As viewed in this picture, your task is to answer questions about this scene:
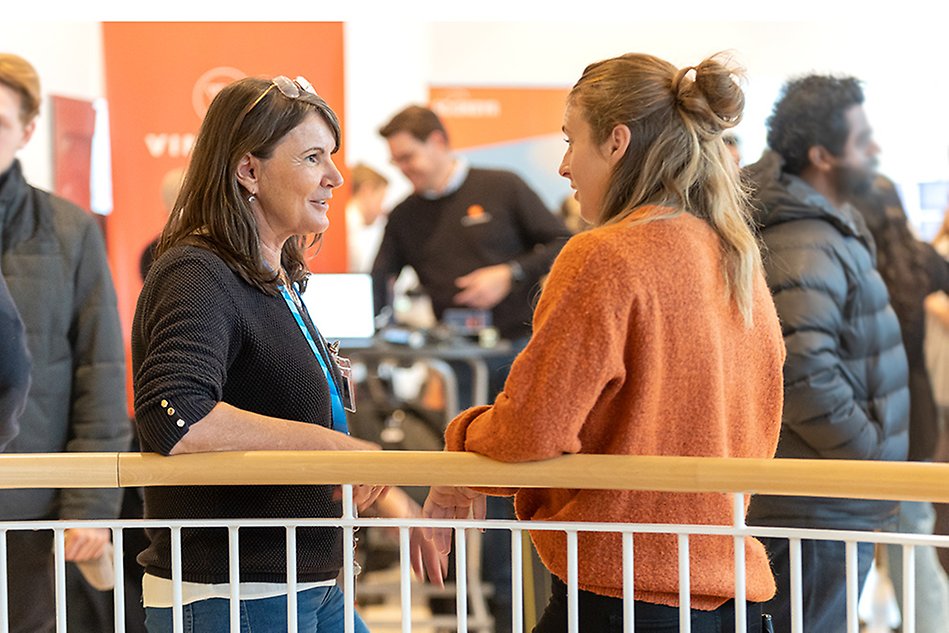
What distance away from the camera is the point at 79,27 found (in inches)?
195

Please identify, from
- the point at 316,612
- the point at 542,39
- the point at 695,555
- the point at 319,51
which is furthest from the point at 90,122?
the point at 542,39

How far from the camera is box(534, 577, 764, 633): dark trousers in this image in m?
1.64

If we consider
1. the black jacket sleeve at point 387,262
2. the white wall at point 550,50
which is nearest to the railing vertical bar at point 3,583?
the black jacket sleeve at point 387,262

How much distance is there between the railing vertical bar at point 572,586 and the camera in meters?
1.61

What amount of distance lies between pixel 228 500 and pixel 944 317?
3172 mm

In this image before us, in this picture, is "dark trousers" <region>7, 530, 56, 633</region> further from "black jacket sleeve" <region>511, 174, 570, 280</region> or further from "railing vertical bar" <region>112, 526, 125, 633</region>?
"black jacket sleeve" <region>511, 174, 570, 280</region>

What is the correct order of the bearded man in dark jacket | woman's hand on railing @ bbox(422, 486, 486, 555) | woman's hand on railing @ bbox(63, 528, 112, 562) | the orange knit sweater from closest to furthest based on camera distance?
the orange knit sweater
woman's hand on railing @ bbox(422, 486, 486, 555)
woman's hand on railing @ bbox(63, 528, 112, 562)
the bearded man in dark jacket

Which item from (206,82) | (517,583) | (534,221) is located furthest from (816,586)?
(206,82)

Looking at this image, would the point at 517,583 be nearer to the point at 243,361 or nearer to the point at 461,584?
the point at 461,584

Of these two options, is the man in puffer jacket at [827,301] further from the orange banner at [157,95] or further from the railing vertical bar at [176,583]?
Answer: the orange banner at [157,95]

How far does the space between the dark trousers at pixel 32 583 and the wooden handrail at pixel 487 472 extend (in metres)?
0.21

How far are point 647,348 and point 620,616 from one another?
38 centimetres

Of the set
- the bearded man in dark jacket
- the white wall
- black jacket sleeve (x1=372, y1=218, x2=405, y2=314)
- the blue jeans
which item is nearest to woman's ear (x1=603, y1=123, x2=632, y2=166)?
the blue jeans

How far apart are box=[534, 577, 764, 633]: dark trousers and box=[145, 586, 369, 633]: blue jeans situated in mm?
349
